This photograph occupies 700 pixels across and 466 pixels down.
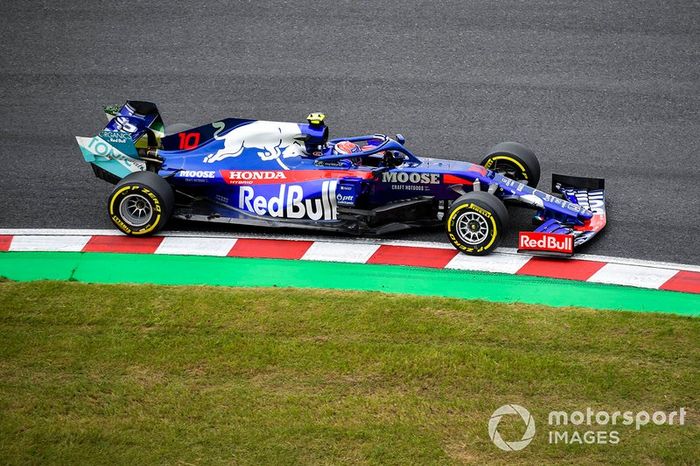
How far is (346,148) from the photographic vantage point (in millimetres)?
12359

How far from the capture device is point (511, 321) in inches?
394

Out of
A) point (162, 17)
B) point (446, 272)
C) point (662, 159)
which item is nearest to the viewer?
point (446, 272)

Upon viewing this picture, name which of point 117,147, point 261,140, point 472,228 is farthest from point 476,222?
point 117,147

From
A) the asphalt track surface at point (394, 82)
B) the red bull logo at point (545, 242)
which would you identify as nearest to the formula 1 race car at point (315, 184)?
the red bull logo at point (545, 242)

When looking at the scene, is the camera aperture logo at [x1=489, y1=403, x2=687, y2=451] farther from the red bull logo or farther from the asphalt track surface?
the asphalt track surface

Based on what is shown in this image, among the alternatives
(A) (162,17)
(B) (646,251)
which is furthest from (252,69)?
(B) (646,251)

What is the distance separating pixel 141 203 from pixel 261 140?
5.24 ft

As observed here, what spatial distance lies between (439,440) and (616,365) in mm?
1956

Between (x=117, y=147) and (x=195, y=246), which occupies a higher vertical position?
(x=117, y=147)

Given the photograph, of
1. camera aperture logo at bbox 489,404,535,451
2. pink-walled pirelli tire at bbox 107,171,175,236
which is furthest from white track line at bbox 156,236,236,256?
camera aperture logo at bbox 489,404,535,451

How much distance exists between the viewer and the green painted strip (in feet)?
35.7

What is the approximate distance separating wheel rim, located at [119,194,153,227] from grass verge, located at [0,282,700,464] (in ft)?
5.26

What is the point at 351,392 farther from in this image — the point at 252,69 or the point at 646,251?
the point at 252,69

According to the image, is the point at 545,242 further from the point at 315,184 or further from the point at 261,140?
the point at 261,140
